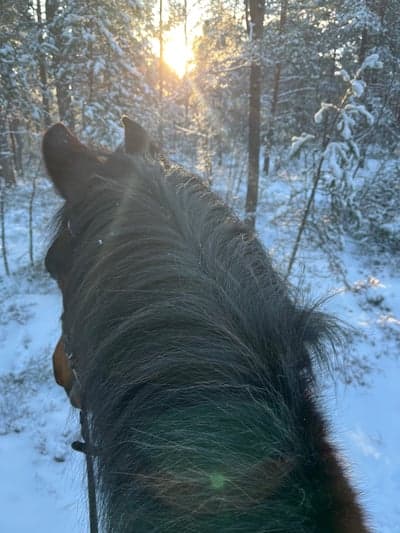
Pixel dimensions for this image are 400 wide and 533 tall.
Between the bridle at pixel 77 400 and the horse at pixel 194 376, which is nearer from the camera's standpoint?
the horse at pixel 194 376

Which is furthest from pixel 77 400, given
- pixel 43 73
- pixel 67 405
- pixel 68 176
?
pixel 43 73

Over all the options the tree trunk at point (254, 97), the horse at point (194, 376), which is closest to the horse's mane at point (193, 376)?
the horse at point (194, 376)

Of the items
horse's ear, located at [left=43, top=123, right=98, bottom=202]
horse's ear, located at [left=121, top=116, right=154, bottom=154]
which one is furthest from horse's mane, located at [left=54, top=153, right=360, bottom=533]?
horse's ear, located at [left=121, top=116, right=154, bottom=154]

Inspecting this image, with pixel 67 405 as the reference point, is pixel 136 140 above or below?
above

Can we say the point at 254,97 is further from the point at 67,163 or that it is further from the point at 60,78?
the point at 67,163

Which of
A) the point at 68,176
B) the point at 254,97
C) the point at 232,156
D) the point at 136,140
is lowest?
the point at 68,176

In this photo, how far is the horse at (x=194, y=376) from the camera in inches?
24.6

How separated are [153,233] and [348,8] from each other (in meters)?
9.76

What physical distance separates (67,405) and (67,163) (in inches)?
137

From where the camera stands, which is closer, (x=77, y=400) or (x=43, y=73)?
(x=77, y=400)

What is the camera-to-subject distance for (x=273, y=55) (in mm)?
7016

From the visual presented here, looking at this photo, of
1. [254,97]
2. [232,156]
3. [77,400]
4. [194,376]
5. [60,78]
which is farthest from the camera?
[232,156]

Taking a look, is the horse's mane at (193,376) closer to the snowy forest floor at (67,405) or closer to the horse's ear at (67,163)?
the snowy forest floor at (67,405)

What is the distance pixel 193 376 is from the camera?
75cm
